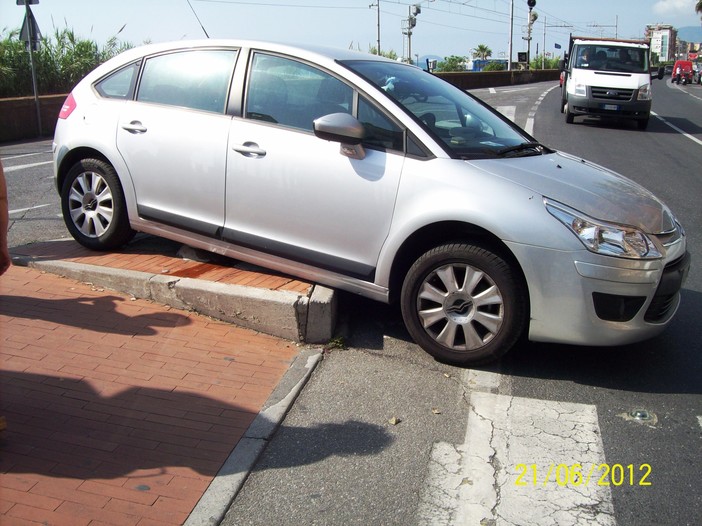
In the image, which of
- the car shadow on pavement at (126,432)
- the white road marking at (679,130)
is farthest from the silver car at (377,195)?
the white road marking at (679,130)

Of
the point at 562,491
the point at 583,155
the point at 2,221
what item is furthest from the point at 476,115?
the point at 583,155

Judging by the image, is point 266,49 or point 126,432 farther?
point 266,49

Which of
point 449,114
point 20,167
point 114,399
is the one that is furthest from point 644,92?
point 114,399

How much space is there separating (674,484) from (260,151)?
306 centimetres

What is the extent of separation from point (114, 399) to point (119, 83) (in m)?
2.84

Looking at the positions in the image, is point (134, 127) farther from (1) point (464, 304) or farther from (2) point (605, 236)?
(2) point (605, 236)

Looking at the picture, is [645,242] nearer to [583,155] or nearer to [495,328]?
[495,328]

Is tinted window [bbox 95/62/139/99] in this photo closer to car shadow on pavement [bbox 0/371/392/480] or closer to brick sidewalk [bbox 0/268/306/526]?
brick sidewalk [bbox 0/268/306/526]

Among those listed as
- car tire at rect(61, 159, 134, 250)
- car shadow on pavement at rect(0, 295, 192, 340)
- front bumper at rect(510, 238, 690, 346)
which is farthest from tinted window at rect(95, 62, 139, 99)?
front bumper at rect(510, 238, 690, 346)

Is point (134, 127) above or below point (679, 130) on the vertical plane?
above

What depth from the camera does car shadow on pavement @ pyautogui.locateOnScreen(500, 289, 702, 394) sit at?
14.0 ft

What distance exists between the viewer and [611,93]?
17547mm

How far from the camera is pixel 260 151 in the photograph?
191 inches

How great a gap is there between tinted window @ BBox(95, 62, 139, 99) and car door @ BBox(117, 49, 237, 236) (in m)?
0.11
